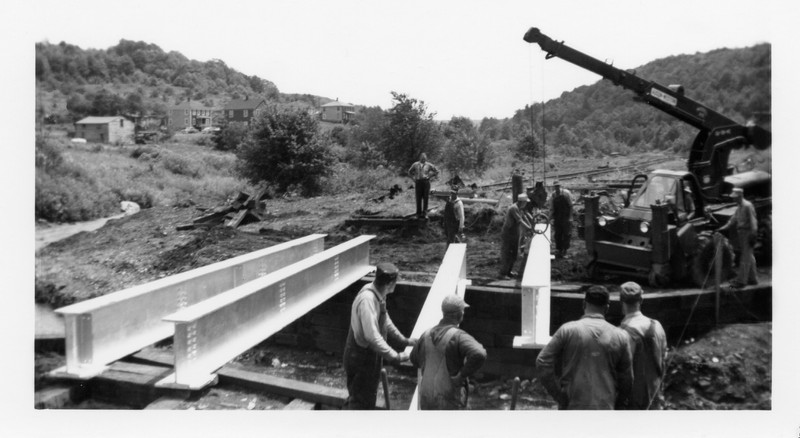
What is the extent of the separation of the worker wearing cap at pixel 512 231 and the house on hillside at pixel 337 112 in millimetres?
3127

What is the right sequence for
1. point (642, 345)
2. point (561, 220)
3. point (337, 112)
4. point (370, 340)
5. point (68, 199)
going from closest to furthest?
1. point (642, 345)
2. point (370, 340)
3. point (68, 199)
4. point (561, 220)
5. point (337, 112)

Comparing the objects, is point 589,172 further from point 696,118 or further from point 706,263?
point 706,263

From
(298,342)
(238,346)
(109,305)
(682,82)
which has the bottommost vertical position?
(298,342)

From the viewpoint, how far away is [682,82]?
25.0ft

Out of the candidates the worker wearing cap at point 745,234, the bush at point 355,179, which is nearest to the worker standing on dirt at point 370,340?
the worker wearing cap at point 745,234

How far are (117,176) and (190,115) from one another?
1532 millimetres

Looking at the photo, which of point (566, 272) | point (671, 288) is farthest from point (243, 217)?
point (671, 288)

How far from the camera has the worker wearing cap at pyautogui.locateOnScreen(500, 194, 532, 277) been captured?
338 inches

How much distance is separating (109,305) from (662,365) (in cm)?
436

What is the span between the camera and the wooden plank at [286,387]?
16.9 feet

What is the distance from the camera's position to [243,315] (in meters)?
5.38

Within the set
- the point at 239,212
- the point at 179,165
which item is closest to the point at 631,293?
the point at 179,165

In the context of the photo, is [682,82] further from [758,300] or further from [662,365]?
[662,365]

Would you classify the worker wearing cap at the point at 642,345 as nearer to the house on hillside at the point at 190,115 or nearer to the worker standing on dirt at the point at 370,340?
the worker standing on dirt at the point at 370,340
